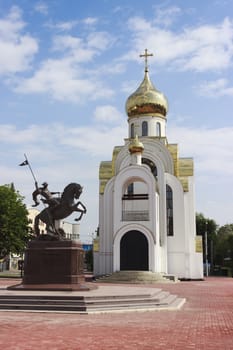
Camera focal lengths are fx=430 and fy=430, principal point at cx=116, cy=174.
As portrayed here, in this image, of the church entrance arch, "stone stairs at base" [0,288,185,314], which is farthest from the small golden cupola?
"stone stairs at base" [0,288,185,314]

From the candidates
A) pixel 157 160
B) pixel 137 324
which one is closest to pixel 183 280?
pixel 157 160

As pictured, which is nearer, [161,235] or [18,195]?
[161,235]

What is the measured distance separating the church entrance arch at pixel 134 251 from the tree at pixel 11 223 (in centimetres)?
1074

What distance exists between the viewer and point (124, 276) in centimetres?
2706

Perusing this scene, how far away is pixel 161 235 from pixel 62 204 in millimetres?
16180

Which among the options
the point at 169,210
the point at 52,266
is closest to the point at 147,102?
the point at 169,210

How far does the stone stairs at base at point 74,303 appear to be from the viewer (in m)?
12.0

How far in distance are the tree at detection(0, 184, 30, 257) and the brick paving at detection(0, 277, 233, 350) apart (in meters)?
24.1

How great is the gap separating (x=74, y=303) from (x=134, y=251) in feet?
56.0

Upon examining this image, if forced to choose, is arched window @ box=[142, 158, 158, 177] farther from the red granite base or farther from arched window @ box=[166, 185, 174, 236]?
the red granite base

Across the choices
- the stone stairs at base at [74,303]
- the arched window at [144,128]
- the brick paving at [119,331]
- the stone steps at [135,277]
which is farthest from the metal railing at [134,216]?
the brick paving at [119,331]

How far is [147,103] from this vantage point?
119 ft

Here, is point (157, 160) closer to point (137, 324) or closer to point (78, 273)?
point (78, 273)

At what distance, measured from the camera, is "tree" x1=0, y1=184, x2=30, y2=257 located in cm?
3494
